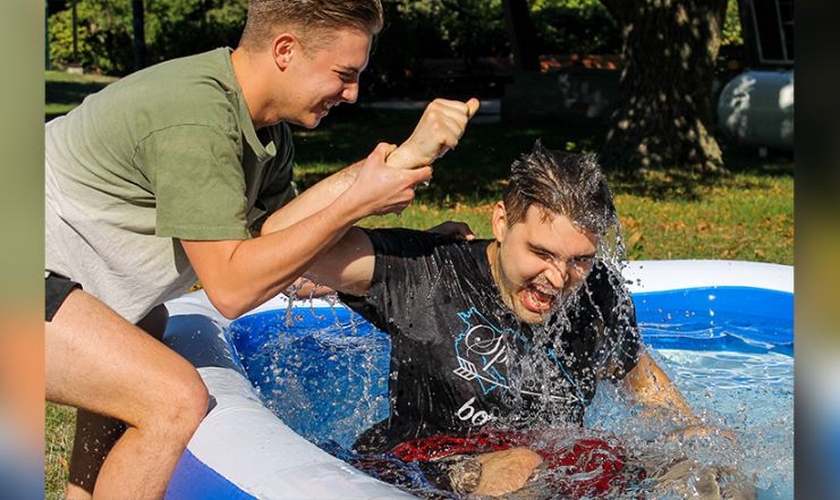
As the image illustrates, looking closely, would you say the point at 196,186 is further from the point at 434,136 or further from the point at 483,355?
the point at 483,355

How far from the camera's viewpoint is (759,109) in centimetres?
1395

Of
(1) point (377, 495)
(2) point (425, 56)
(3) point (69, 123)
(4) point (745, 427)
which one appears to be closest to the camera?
(1) point (377, 495)

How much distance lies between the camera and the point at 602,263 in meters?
3.60

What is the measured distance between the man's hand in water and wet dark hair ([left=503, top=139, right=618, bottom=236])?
41 cm

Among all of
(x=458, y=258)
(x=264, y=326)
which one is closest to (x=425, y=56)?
(x=264, y=326)

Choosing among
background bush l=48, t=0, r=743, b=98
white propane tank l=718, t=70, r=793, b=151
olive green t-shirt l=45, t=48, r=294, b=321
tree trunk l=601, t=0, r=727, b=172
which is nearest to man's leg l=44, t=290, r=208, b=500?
olive green t-shirt l=45, t=48, r=294, b=321

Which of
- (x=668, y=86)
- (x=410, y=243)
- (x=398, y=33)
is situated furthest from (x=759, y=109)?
(x=410, y=243)

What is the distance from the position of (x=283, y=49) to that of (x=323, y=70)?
4.8 inches

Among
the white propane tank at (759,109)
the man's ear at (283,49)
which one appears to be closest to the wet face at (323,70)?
the man's ear at (283,49)

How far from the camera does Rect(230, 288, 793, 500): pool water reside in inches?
135

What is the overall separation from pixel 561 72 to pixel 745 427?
14376 millimetres

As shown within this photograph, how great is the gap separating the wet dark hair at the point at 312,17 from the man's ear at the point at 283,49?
0.02m

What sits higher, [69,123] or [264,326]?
[69,123]

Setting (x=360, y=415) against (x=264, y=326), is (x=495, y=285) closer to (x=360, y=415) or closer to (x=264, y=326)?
(x=360, y=415)
